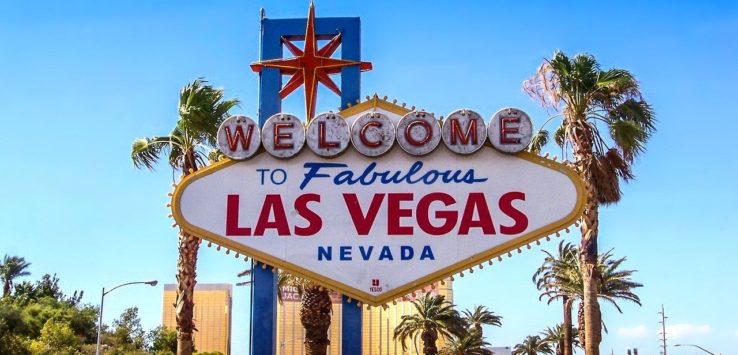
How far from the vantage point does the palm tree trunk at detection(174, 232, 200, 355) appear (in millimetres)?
26344

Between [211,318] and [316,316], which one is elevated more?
[211,318]

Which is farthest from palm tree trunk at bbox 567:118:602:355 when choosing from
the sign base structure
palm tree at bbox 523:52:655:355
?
the sign base structure

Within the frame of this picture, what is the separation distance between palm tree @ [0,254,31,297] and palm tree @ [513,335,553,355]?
4197 centimetres

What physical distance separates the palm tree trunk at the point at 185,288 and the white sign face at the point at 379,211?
8.20 meters

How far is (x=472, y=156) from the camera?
18562mm

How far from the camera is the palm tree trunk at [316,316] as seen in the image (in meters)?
26.9

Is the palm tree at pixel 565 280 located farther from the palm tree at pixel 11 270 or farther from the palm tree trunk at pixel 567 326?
the palm tree at pixel 11 270

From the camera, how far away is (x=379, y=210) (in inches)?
725

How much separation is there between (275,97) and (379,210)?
135 inches

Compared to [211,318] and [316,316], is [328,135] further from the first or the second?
[211,318]

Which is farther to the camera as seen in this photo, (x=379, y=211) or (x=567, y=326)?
(x=567, y=326)

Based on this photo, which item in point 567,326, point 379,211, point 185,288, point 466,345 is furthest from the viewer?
point 466,345

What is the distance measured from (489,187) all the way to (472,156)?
691 millimetres

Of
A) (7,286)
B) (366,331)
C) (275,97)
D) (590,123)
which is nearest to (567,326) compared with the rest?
(590,123)
